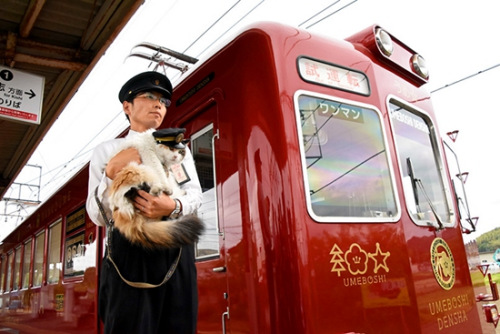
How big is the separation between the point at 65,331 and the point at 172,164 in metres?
4.15

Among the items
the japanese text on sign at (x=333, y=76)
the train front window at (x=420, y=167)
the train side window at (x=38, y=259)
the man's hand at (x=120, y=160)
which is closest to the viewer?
the man's hand at (x=120, y=160)

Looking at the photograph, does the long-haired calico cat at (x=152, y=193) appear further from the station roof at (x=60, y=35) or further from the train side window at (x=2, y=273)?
the train side window at (x=2, y=273)

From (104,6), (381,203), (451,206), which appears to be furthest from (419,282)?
(104,6)

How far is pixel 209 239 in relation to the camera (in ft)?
8.08

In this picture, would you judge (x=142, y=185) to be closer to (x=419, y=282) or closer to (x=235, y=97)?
(x=235, y=97)

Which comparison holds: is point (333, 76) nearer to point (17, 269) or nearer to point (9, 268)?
point (17, 269)

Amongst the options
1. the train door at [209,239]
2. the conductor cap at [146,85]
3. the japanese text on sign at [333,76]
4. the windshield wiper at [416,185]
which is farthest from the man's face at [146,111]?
the windshield wiper at [416,185]

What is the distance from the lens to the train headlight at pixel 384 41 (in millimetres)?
2904

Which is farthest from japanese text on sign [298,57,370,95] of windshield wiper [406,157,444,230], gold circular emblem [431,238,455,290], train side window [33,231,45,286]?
train side window [33,231,45,286]

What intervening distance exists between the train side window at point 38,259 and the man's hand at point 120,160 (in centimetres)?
527

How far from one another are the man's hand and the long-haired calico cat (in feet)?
0.07

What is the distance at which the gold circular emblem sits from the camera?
254 cm

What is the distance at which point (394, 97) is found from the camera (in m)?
2.84

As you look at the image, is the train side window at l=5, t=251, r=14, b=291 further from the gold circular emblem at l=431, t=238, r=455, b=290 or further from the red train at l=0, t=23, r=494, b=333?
the gold circular emblem at l=431, t=238, r=455, b=290
